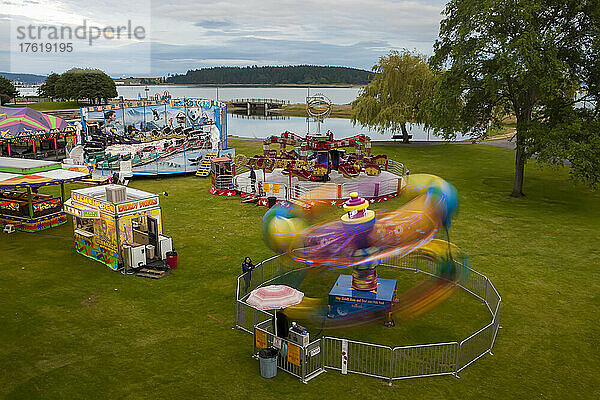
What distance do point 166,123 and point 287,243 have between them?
30.7 meters

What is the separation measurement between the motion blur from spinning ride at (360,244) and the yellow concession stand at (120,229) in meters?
6.73

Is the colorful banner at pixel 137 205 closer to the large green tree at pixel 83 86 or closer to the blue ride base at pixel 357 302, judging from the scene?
the blue ride base at pixel 357 302

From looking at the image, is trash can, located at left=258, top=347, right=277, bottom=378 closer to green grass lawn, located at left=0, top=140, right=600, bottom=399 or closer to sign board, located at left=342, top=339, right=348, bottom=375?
green grass lawn, located at left=0, top=140, right=600, bottom=399

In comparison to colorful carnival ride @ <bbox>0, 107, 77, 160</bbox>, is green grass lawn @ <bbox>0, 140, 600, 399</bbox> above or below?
below

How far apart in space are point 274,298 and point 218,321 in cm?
335

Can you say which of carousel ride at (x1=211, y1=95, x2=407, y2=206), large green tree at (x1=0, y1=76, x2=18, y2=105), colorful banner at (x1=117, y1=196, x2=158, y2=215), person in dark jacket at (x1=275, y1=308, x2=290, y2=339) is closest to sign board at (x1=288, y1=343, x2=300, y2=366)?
person in dark jacket at (x1=275, y1=308, x2=290, y2=339)

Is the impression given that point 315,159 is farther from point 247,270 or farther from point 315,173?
point 247,270

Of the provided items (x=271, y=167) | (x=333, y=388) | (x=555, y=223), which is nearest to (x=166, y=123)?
(x=271, y=167)

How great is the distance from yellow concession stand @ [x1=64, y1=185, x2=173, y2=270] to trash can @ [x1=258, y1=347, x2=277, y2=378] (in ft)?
29.2

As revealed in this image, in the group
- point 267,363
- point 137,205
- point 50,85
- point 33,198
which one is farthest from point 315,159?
point 50,85

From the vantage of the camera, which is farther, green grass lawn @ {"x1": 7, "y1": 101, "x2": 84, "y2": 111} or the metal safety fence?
green grass lawn @ {"x1": 7, "y1": 101, "x2": 84, "y2": 111}

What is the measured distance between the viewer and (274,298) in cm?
1419

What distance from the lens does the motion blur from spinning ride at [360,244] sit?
15594 mm

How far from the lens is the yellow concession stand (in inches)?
812
